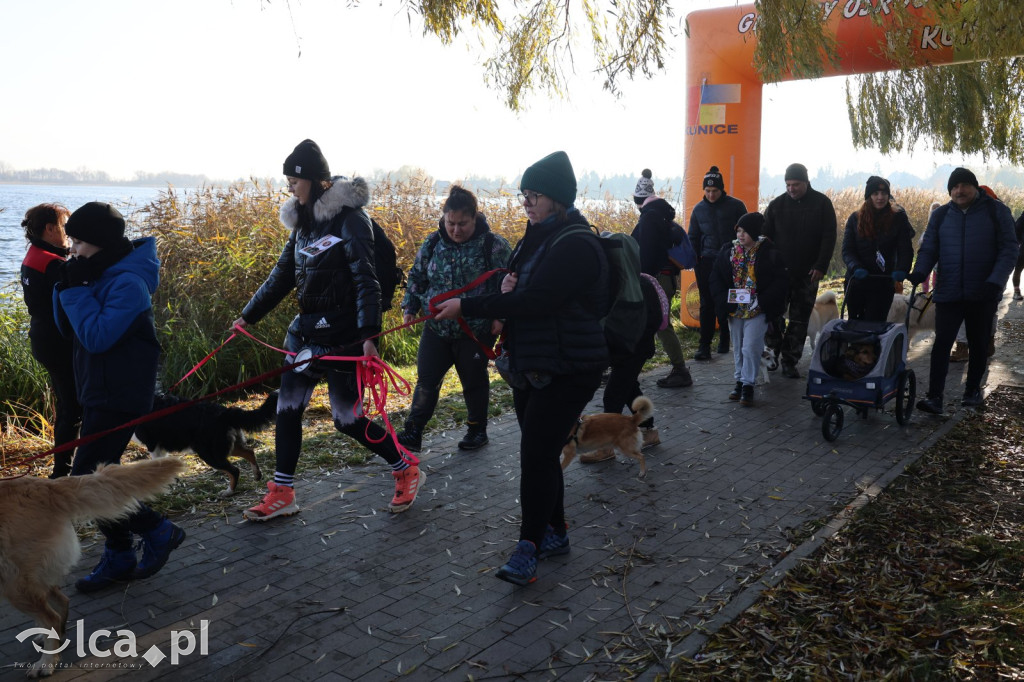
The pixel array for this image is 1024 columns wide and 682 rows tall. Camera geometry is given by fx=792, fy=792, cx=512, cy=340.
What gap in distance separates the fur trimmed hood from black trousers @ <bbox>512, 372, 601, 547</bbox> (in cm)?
164

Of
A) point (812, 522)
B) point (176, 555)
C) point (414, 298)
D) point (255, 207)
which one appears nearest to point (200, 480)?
point (176, 555)

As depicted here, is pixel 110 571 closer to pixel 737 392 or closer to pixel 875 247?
pixel 737 392

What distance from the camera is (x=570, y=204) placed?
407 centimetres

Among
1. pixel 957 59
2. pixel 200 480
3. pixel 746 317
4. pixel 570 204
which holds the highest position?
pixel 957 59

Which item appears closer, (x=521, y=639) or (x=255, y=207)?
(x=521, y=639)

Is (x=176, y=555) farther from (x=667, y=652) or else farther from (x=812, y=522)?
(x=812, y=522)

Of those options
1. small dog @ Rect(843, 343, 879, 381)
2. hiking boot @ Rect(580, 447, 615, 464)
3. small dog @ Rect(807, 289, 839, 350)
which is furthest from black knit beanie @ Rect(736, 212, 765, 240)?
hiking boot @ Rect(580, 447, 615, 464)

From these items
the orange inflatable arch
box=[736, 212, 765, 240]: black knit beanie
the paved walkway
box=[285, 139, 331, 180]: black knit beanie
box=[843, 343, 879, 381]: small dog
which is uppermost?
the orange inflatable arch

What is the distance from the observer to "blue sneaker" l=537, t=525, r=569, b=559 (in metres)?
4.47

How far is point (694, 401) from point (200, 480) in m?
4.76

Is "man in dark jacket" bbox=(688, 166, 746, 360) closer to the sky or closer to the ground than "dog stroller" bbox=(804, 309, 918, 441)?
closer to the sky

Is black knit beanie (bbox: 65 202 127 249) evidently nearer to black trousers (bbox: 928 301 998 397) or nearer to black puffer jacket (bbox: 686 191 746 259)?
black trousers (bbox: 928 301 998 397)

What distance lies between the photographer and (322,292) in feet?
15.6

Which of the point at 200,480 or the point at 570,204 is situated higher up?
the point at 570,204
